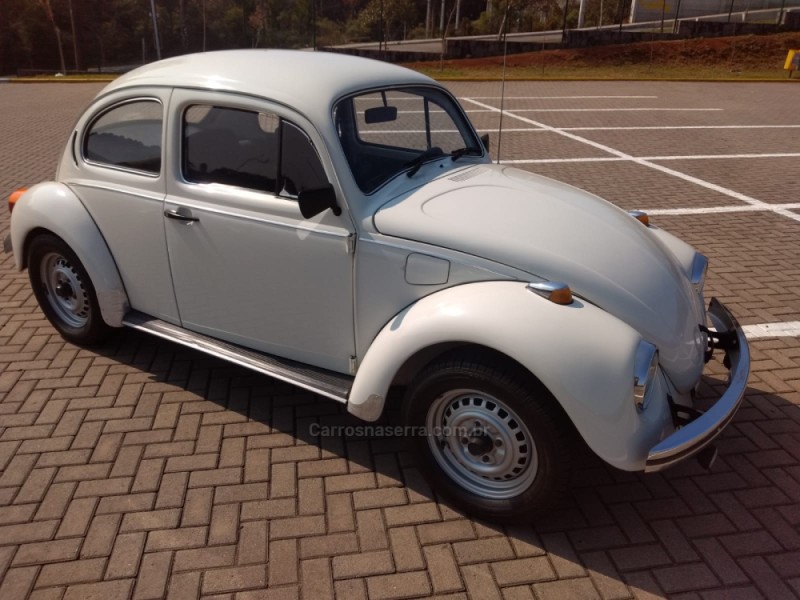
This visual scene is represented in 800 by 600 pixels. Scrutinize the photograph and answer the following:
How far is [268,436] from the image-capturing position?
3.40 m

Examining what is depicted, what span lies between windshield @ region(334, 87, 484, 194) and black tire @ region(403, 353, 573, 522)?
1016 millimetres

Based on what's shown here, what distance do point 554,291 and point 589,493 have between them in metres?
1.08

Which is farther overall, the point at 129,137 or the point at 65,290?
the point at 65,290

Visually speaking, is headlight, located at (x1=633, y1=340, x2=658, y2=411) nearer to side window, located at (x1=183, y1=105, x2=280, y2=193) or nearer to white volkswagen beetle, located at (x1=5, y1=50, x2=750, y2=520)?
white volkswagen beetle, located at (x1=5, y1=50, x2=750, y2=520)

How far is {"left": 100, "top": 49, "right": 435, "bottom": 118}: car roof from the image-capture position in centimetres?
306

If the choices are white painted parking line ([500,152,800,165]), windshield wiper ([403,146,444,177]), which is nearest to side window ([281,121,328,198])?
windshield wiper ([403,146,444,177])

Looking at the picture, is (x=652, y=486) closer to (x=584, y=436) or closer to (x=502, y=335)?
(x=584, y=436)

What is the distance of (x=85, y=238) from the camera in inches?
149

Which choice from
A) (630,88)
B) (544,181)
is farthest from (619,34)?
(544,181)

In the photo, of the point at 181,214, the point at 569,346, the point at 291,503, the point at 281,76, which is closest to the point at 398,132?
the point at 281,76

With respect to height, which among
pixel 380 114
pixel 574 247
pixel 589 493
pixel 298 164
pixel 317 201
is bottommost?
pixel 589 493

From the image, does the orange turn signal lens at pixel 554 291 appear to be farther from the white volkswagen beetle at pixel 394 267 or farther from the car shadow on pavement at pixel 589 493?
the car shadow on pavement at pixel 589 493

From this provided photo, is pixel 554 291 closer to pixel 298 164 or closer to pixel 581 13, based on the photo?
pixel 298 164

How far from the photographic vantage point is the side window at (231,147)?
3.16 m
